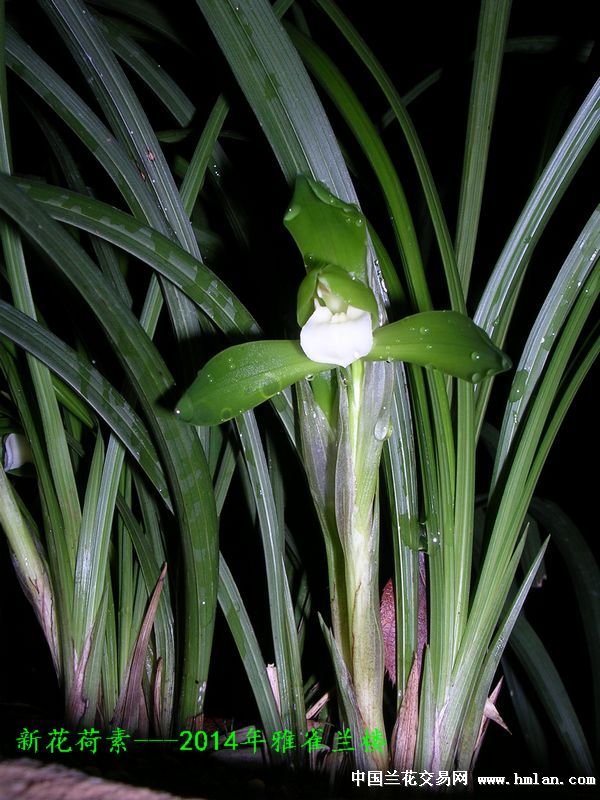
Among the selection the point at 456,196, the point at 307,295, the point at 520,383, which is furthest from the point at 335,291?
the point at 456,196

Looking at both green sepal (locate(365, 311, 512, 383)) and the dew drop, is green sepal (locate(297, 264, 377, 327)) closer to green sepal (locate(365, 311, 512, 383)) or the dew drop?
green sepal (locate(365, 311, 512, 383))

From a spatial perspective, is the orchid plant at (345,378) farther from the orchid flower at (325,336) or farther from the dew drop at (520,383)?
the dew drop at (520,383)

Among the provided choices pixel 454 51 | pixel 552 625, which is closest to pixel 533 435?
pixel 454 51

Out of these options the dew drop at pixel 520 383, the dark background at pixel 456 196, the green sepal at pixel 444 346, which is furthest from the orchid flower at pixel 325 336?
the dark background at pixel 456 196

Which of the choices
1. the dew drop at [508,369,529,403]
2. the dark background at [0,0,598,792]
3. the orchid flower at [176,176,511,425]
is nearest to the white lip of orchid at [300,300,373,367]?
the orchid flower at [176,176,511,425]

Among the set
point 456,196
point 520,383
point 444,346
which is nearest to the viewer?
point 444,346

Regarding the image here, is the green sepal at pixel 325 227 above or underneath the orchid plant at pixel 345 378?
above

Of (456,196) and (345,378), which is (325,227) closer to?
(345,378)
